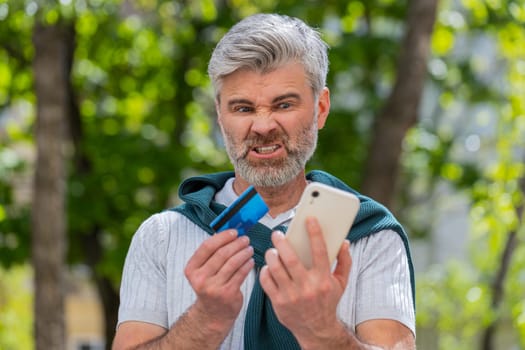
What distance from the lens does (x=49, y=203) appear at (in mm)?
9289

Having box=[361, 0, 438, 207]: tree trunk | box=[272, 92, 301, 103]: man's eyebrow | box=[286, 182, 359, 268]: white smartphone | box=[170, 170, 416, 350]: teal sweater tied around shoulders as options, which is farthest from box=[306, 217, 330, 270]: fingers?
box=[361, 0, 438, 207]: tree trunk

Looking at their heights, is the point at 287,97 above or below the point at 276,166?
above

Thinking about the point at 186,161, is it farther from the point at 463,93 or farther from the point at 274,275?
the point at 274,275

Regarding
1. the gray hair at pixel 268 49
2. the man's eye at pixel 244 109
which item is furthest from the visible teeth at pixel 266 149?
the gray hair at pixel 268 49

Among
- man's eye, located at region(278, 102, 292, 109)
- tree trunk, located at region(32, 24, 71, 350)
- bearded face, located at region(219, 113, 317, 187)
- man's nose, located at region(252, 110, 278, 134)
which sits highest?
man's eye, located at region(278, 102, 292, 109)

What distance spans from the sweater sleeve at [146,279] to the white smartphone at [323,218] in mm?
653

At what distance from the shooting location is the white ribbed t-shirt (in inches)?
118

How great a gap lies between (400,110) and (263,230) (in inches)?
290

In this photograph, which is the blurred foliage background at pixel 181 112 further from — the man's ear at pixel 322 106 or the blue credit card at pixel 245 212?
the blue credit card at pixel 245 212

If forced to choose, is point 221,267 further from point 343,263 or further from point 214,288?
point 343,263

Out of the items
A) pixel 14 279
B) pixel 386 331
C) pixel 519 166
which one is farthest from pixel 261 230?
pixel 14 279

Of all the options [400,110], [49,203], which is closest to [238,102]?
[49,203]

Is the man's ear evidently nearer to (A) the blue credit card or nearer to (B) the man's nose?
(B) the man's nose

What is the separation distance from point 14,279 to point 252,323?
79.5ft
